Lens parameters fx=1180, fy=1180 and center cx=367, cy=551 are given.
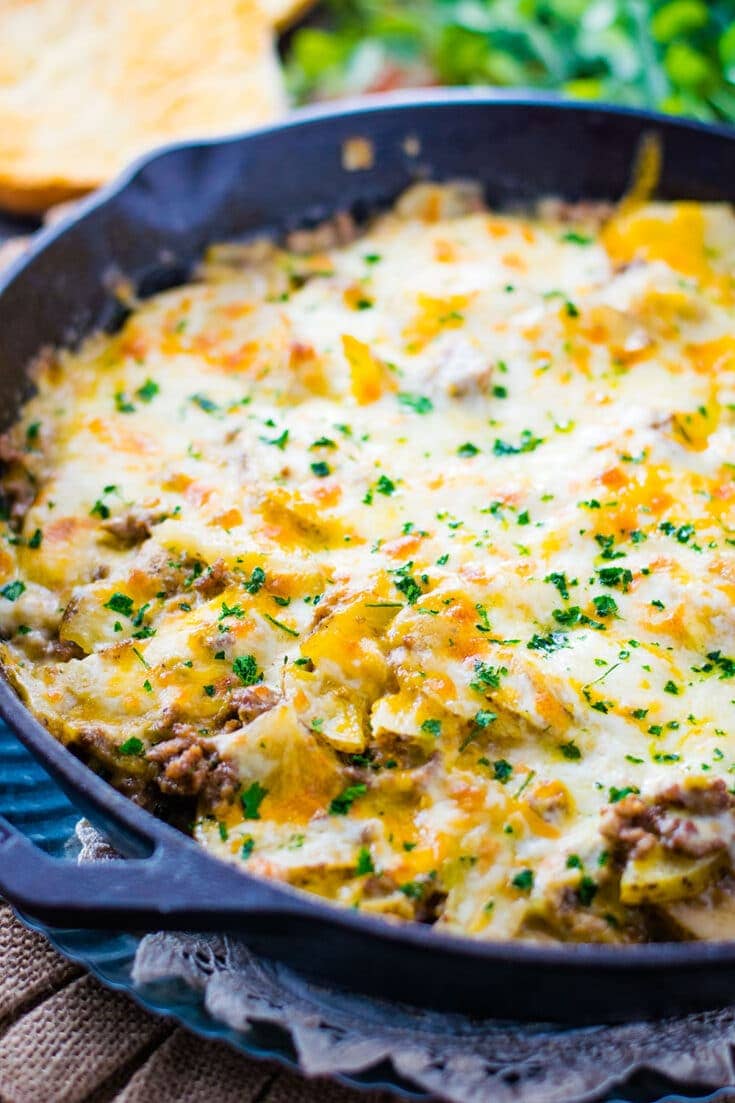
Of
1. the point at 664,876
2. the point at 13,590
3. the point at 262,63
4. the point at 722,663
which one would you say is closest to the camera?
the point at 664,876

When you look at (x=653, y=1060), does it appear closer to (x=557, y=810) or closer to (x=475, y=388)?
(x=557, y=810)

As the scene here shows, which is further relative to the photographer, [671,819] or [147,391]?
[147,391]

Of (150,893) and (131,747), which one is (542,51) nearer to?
(131,747)

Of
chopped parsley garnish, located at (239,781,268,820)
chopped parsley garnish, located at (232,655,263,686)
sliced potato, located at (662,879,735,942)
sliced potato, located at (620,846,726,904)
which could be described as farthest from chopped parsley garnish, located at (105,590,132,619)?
sliced potato, located at (662,879,735,942)

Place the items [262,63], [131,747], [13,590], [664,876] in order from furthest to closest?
[262,63]
[13,590]
[131,747]
[664,876]

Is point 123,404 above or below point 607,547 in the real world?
above

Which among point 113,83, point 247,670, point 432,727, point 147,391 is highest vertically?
point 113,83

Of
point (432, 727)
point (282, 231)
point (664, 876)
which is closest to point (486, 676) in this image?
point (432, 727)

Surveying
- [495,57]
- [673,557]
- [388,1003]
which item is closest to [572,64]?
[495,57]
